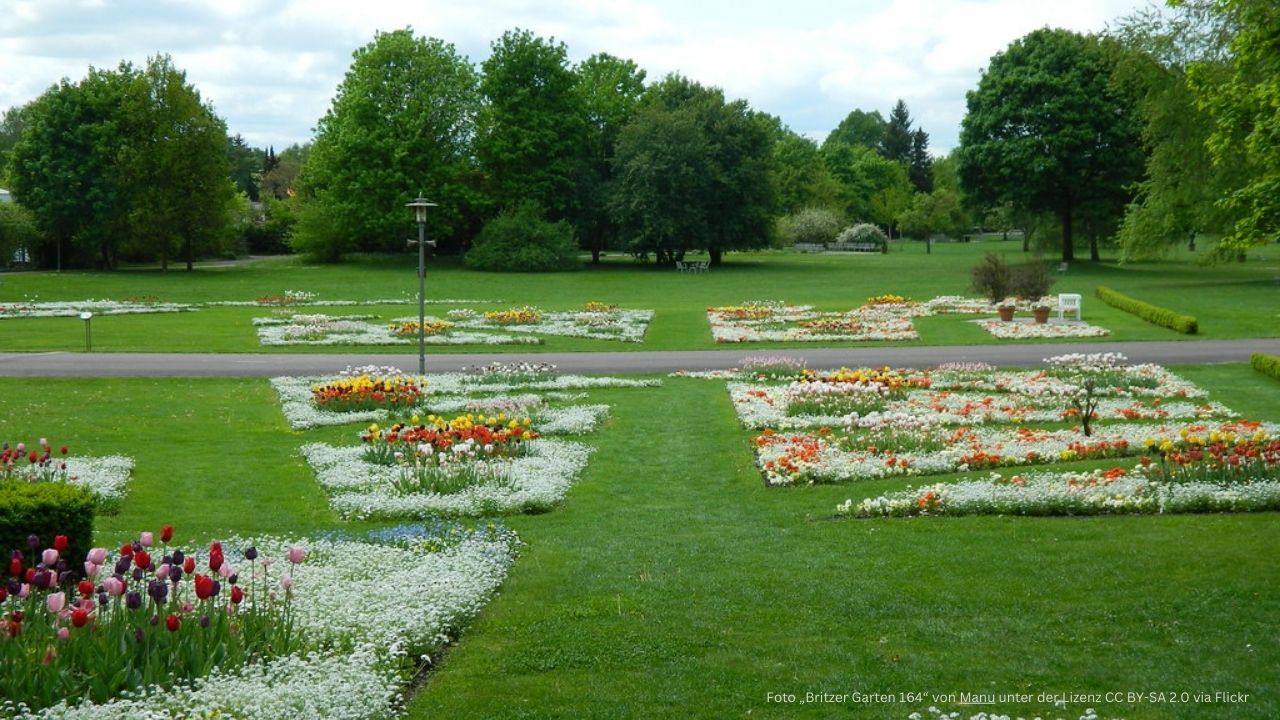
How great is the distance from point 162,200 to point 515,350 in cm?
3984

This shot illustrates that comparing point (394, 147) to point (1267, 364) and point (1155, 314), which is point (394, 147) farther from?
point (1267, 364)

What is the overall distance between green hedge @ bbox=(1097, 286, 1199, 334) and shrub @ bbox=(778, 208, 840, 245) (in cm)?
6076

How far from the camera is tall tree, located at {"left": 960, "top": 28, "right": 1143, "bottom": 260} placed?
62.7m

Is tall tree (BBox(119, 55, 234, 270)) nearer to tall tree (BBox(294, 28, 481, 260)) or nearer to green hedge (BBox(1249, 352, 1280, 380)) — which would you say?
tall tree (BBox(294, 28, 481, 260))

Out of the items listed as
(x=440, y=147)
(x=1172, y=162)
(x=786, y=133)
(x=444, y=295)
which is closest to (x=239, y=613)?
(x=444, y=295)

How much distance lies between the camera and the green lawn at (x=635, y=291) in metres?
33.8

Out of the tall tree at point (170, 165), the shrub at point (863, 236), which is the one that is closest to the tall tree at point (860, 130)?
the shrub at point (863, 236)

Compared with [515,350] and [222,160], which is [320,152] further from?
[515,350]

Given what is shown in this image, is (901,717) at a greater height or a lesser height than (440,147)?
lesser

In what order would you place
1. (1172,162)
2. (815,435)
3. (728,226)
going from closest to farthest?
(815,435) < (1172,162) < (728,226)

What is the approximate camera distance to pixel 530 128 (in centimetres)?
7262

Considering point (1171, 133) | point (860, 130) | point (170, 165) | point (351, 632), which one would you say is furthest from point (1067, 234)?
point (860, 130)

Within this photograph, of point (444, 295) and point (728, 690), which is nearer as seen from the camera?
point (728, 690)

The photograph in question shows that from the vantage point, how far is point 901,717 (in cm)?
699
